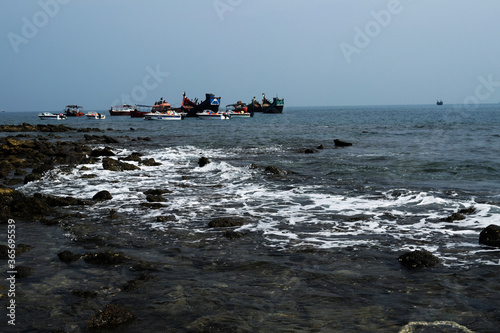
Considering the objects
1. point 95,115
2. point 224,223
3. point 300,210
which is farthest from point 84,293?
point 95,115

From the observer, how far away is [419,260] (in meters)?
7.50

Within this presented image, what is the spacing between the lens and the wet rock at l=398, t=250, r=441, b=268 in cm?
745

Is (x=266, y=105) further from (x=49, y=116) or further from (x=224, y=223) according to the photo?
(x=224, y=223)

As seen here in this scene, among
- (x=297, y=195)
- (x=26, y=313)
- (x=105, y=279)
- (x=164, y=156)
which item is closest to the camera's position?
(x=26, y=313)

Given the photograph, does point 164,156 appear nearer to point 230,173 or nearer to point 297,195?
point 230,173

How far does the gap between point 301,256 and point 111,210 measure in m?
6.24

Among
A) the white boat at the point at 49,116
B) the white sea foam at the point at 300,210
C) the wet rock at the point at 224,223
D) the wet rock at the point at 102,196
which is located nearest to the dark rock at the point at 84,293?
the white sea foam at the point at 300,210

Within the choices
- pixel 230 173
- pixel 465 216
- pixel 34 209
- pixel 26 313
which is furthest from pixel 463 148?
pixel 26 313

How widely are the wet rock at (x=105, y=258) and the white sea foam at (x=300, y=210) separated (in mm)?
2353

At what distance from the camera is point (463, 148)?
3178 cm

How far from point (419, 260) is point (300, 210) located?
499 cm

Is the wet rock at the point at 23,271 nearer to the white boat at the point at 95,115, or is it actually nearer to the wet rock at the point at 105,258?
the wet rock at the point at 105,258

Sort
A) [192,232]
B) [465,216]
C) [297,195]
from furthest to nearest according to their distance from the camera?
[297,195], [465,216], [192,232]

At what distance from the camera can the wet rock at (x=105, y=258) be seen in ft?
25.2
